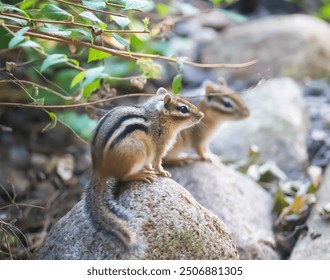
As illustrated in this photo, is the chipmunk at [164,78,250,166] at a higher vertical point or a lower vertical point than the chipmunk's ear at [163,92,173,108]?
lower

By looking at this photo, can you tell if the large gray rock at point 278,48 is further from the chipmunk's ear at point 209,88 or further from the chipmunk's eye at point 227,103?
the chipmunk's ear at point 209,88

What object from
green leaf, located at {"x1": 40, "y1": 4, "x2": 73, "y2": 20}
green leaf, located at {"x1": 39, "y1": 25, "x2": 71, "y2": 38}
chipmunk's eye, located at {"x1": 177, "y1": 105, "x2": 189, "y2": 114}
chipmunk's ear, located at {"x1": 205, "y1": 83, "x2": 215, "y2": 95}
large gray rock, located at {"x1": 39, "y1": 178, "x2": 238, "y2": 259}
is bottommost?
chipmunk's ear, located at {"x1": 205, "y1": 83, "x2": 215, "y2": 95}

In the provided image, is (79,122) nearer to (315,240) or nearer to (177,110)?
(177,110)

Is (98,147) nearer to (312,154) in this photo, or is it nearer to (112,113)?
(112,113)

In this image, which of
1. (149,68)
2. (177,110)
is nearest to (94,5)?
(149,68)

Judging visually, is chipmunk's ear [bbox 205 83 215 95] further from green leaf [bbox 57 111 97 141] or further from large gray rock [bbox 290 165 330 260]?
large gray rock [bbox 290 165 330 260]

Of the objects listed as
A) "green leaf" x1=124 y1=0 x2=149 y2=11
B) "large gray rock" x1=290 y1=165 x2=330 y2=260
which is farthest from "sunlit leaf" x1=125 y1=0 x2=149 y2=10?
"large gray rock" x1=290 y1=165 x2=330 y2=260

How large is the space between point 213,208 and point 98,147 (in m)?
1.10

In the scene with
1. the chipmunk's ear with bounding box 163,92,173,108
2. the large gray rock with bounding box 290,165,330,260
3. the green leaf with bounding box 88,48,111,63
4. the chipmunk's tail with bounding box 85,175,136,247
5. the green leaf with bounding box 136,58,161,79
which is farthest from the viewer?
the large gray rock with bounding box 290,165,330,260

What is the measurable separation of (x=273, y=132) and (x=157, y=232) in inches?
107

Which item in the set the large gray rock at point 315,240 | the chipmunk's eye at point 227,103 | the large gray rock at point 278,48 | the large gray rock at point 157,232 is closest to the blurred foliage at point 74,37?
the large gray rock at point 157,232

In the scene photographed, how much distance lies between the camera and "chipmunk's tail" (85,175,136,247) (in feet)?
8.75

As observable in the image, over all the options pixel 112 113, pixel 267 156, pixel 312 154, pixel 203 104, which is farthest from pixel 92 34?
pixel 312 154
